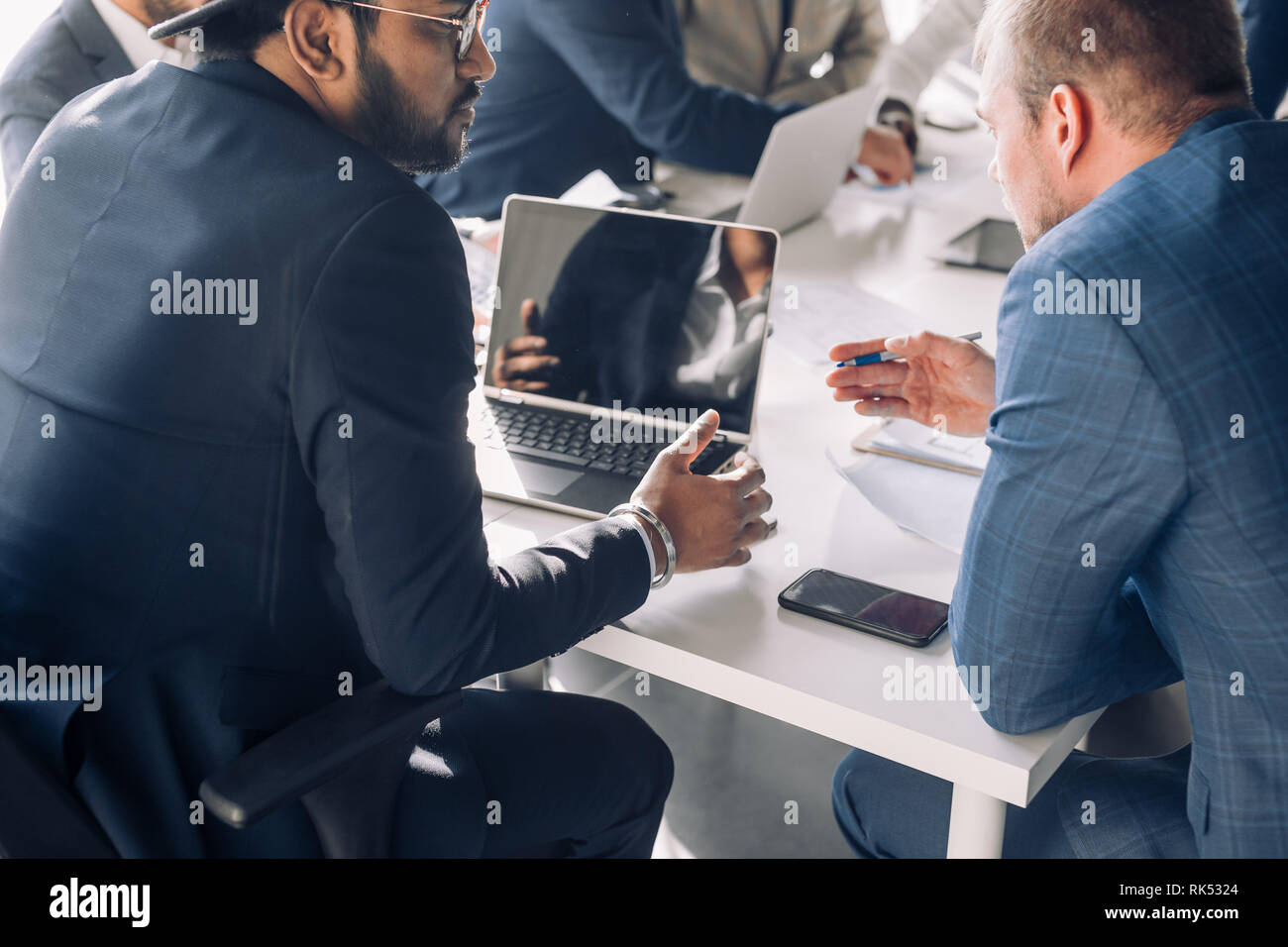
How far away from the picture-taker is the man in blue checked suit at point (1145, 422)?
2.93ft

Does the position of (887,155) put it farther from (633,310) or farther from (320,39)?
(320,39)

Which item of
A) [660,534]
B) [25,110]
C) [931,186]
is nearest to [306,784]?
[660,534]

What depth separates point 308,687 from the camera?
1.06m

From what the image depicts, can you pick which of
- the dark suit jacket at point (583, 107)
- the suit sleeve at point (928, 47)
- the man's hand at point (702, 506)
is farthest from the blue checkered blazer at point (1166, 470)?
the suit sleeve at point (928, 47)

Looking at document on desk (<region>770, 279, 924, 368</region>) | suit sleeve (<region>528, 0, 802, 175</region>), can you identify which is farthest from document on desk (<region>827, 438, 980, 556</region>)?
suit sleeve (<region>528, 0, 802, 175</region>)

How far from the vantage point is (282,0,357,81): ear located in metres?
1.00

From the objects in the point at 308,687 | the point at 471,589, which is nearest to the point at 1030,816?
the point at 471,589

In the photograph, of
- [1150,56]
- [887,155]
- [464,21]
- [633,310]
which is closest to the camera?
[1150,56]

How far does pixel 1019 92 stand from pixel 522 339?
2.35 feet

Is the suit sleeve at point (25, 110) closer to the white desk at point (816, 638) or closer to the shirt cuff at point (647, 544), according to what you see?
the white desk at point (816, 638)

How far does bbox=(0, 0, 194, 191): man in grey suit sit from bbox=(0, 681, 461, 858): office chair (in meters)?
1.40

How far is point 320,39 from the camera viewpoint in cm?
102

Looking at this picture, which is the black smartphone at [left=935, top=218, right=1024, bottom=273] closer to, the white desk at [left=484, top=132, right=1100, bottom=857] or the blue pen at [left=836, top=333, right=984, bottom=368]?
the white desk at [left=484, top=132, right=1100, bottom=857]

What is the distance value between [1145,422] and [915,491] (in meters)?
0.49
